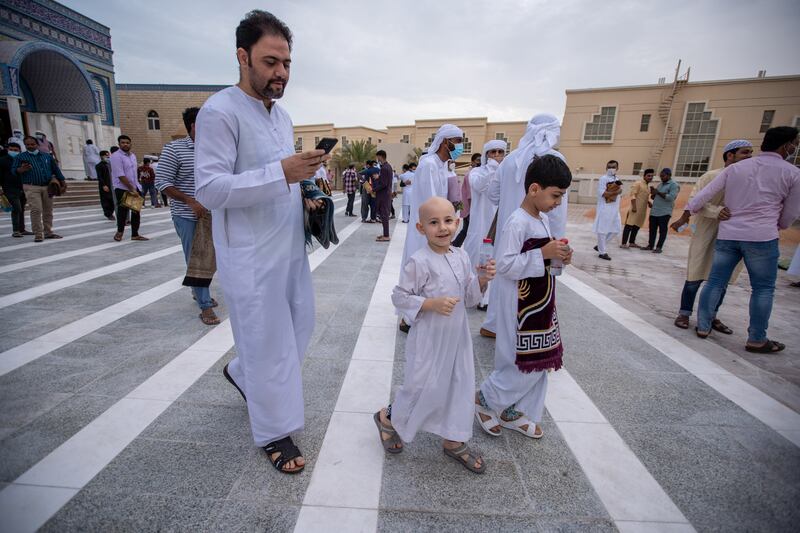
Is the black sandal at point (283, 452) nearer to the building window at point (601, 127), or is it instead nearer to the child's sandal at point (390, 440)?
the child's sandal at point (390, 440)

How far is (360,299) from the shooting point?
461 centimetres

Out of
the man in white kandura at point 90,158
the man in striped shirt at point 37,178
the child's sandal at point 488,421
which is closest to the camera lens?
the child's sandal at point 488,421

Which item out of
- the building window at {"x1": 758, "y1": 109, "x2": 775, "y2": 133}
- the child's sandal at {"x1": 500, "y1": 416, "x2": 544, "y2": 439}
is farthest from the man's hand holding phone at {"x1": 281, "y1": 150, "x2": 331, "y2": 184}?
the building window at {"x1": 758, "y1": 109, "x2": 775, "y2": 133}

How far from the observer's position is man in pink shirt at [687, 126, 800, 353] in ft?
11.0

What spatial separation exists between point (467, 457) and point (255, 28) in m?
2.34

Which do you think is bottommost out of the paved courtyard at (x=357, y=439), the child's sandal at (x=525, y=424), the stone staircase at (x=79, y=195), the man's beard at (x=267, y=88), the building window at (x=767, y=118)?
the paved courtyard at (x=357, y=439)

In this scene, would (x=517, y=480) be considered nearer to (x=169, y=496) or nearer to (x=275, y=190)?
(x=169, y=496)

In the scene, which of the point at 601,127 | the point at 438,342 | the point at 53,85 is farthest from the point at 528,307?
the point at 601,127

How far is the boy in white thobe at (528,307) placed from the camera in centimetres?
208

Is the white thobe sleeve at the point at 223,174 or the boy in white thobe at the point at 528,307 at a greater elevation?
the white thobe sleeve at the point at 223,174

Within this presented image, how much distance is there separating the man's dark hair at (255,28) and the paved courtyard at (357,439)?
6.83 ft

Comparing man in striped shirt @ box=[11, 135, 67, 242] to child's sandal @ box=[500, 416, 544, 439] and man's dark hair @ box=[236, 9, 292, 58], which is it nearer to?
man's dark hair @ box=[236, 9, 292, 58]

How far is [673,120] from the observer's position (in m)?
24.4

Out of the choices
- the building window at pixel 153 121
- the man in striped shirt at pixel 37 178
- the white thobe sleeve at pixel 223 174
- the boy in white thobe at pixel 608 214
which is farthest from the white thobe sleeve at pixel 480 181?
the building window at pixel 153 121
